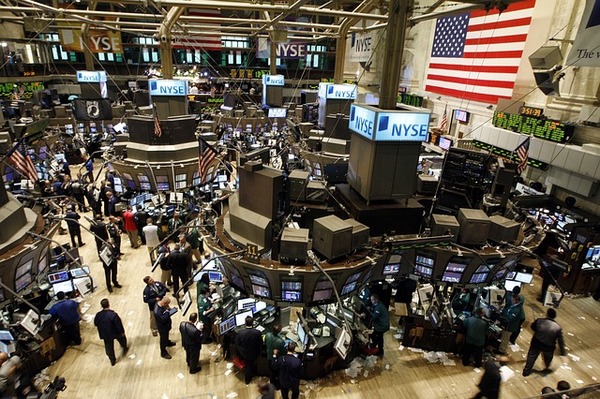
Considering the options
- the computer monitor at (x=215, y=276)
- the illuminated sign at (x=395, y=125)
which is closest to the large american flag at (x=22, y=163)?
the computer monitor at (x=215, y=276)

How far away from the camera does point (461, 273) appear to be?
8562 mm

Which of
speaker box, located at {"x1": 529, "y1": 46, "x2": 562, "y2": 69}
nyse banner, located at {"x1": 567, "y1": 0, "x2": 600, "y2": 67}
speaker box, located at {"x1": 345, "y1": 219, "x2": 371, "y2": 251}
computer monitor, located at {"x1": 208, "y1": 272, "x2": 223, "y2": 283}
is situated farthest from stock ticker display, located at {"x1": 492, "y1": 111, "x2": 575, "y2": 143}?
computer monitor, located at {"x1": 208, "y1": 272, "x2": 223, "y2": 283}

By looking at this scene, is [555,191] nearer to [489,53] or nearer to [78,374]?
[489,53]

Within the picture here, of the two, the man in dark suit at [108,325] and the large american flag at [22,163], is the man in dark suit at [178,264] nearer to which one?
the man in dark suit at [108,325]

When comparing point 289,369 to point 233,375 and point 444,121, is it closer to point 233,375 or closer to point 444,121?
point 233,375

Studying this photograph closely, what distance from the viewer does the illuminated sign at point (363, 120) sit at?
7938 mm

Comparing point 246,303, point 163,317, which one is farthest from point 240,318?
point 163,317

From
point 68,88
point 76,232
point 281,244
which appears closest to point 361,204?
point 281,244

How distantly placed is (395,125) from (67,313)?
26.4 ft

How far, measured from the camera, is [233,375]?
25.7 feet

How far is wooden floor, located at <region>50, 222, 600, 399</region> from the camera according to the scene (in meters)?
7.41

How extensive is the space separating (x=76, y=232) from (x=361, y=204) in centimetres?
978

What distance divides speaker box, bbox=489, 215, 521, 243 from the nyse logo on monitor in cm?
273

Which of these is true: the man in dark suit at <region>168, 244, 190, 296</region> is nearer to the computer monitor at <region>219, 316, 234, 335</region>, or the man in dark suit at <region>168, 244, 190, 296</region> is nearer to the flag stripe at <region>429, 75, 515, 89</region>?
the computer monitor at <region>219, 316, 234, 335</region>
